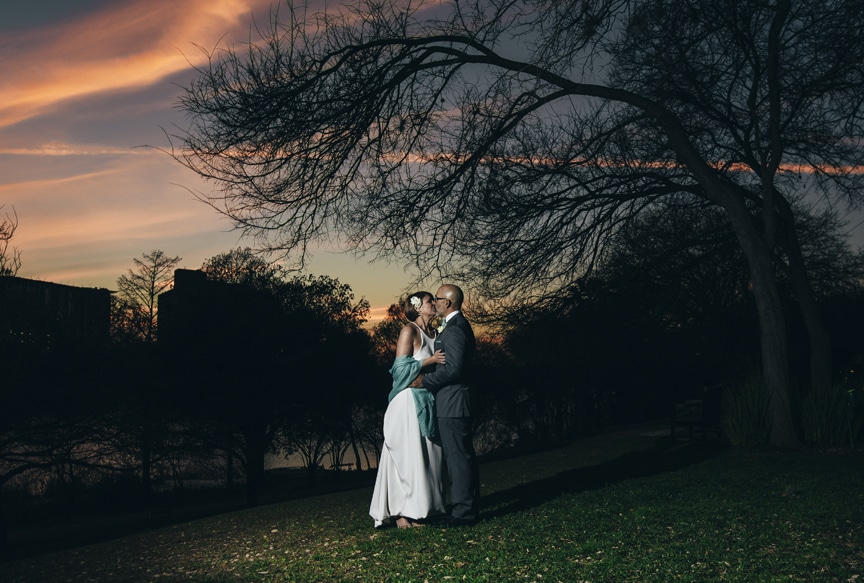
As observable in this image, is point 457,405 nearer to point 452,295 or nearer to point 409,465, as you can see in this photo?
point 409,465

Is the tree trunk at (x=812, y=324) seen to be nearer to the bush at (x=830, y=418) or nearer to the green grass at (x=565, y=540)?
the bush at (x=830, y=418)

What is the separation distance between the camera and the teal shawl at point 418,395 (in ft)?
25.4

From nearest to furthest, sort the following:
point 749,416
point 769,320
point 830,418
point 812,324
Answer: point 830,418, point 749,416, point 769,320, point 812,324

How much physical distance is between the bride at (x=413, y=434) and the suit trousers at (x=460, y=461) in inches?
6.1

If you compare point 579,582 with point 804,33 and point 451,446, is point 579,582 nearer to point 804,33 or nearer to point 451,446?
point 451,446

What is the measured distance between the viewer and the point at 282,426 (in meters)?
34.9

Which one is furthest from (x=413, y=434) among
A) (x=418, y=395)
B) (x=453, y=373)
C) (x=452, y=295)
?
(x=452, y=295)

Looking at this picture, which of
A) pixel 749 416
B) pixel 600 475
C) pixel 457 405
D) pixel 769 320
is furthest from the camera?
pixel 769 320

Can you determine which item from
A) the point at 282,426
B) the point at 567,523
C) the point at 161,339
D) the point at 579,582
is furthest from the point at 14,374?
the point at 579,582

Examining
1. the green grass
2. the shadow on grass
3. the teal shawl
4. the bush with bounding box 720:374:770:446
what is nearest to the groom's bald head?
the teal shawl

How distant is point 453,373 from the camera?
7539 mm

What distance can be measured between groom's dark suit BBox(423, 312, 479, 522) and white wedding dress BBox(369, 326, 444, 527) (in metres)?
0.15

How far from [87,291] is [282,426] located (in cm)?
1027

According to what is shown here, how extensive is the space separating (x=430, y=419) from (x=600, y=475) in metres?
5.18
